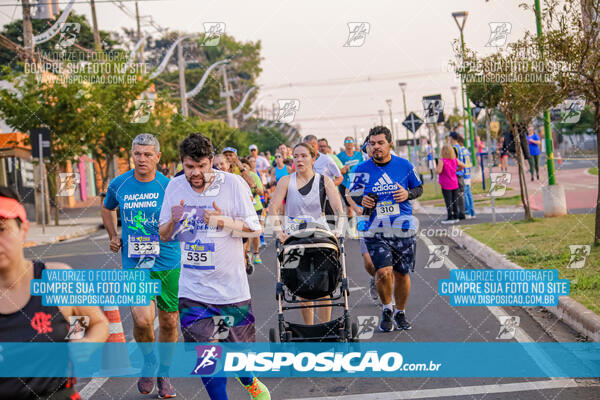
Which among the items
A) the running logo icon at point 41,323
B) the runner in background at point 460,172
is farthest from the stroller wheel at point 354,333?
the runner in background at point 460,172

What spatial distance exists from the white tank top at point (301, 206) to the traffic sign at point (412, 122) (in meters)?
15.8

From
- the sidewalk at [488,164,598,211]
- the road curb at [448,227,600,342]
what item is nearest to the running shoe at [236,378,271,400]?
the road curb at [448,227,600,342]

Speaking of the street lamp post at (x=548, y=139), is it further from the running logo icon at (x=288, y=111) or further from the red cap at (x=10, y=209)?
the red cap at (x=10, y=209)

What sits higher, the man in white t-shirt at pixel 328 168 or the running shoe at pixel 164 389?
the man in white t-shirt at pixel 328 168

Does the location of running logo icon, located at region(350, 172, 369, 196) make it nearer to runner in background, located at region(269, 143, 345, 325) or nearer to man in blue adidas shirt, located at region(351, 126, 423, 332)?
man in blue adidas shirt, located at region(351, 126, 423, 332)

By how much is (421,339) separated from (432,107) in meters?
12.3

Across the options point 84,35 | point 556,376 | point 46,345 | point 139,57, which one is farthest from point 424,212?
point 84,35

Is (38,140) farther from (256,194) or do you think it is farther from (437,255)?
(437,255)

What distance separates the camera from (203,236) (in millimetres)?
5035

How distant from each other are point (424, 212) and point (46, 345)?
A: 20.2 metres

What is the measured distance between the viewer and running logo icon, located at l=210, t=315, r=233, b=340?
4.96 m

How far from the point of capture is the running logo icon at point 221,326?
4965 millimetres

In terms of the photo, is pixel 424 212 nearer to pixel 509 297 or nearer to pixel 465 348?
pixel 509 297

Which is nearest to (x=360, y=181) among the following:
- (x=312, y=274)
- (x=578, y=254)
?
(x=312, y=274)
